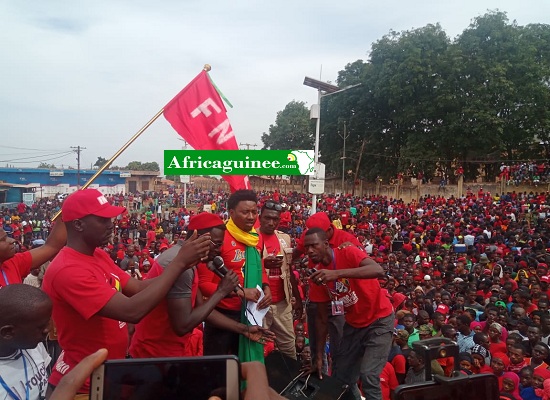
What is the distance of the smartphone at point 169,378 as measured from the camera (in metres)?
1.47

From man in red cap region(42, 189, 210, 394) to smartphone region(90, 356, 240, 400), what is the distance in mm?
585

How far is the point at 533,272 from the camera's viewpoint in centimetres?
916

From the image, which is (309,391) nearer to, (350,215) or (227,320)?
(227,320)

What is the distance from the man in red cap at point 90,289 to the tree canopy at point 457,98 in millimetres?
27537

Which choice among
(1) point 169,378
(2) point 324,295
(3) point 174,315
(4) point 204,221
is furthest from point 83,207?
(2) point 324,295

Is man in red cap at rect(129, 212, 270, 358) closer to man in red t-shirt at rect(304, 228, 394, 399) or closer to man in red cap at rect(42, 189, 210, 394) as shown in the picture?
man in red cap at rect(42, 189, 210, 394)

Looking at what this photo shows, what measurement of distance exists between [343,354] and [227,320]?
1194 millimetres

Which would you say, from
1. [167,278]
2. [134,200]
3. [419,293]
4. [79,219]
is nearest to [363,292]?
[167,278]

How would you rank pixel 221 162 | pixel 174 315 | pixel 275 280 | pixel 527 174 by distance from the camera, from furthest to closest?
pixel 527 174 < pixel 221 162 < pixel 275 280 < pixel 174 315

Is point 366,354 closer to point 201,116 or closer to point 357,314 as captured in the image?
point 357,314

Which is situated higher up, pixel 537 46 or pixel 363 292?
pixel 537 46

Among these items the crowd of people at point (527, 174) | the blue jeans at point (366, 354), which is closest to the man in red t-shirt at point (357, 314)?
the blue jeans at point (366, 354)

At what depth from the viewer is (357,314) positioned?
3.51m

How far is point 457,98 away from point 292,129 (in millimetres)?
20013
